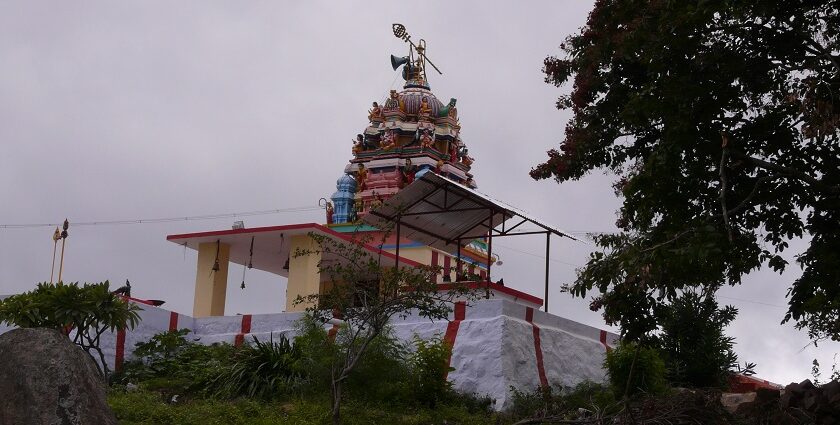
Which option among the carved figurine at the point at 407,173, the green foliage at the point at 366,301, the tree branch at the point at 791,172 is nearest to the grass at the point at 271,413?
the green foliage at the point at 366,301

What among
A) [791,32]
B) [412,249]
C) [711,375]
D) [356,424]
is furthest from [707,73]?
[412,249]

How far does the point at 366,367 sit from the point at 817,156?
8064 mm

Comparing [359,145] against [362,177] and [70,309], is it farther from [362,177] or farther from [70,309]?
[70,309]

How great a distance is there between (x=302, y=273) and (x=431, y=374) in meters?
7.70

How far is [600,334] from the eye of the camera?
23531mm

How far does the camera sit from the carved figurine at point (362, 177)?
36062 millimetres

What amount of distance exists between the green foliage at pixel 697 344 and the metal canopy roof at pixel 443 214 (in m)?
3.27

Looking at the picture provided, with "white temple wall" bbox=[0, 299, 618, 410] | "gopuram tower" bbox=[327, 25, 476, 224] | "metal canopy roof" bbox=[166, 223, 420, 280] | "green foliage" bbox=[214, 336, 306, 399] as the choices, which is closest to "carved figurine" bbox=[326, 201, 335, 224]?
"gopuram tower" bbox=[327, 25, 476, 224]

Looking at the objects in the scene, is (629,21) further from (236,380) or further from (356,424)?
(236,380)

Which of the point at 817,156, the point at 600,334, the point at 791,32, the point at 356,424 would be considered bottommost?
the point at 356,424

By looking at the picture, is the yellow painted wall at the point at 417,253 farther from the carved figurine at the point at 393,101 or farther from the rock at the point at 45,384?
the rock at the point at 45,384

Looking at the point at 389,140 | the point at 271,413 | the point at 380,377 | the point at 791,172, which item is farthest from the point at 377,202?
the point at 791,172

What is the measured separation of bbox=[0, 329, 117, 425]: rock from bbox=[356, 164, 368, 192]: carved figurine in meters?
22.2

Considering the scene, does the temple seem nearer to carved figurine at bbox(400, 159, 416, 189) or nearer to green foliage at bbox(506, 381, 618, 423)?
carved figurine at bbox(400, 159, 416, 189)
